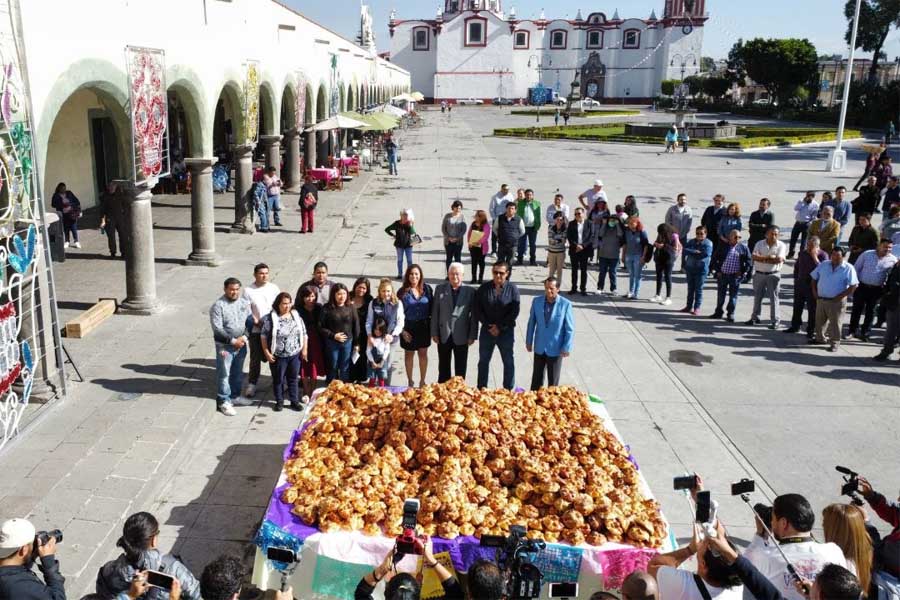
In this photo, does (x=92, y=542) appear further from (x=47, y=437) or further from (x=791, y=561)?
(x=791, y=561)

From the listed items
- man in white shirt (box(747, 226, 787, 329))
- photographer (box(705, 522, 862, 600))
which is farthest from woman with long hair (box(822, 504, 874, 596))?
man in white shirt (box(747, 226, 787, 329))

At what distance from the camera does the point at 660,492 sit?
704 cm

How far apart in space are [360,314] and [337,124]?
1863 cm

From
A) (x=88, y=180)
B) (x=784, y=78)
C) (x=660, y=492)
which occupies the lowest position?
(x=660, y=492)

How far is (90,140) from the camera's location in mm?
19219

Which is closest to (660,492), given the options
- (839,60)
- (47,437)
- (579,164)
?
(47,437)

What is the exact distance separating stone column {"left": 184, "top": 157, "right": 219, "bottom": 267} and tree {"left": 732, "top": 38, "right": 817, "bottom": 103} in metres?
74.4

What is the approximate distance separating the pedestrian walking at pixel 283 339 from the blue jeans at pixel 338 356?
0.93ft

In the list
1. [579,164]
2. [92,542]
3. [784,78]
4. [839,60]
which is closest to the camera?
[92,542]

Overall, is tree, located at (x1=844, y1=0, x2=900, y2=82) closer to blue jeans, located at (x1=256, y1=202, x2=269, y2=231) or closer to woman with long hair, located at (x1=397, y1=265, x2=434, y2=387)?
blue jeans, located at (x1=256, y1=202, x2=269, y2=231)

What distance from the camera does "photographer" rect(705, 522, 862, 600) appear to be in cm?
346

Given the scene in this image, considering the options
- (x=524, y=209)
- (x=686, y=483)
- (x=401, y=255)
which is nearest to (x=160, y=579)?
(x=686, y=483)

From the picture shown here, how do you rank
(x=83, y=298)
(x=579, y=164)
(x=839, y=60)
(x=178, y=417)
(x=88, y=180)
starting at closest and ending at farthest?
(x=178, y=417), (x=83, y=298), (x=88, y=180), (x=579, y=164), (x=839, y=60)

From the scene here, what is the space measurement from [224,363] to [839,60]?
12040cm
